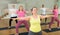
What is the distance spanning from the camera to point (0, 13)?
28.2 feet

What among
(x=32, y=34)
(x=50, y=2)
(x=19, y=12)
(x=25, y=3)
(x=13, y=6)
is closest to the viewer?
(x=32, y=34)

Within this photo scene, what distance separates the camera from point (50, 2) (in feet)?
31.4

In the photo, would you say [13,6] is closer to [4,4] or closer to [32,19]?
[4,4]

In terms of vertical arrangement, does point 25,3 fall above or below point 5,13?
above

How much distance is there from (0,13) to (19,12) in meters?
3.99

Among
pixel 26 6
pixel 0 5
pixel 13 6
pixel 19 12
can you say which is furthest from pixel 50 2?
pixel 19 12

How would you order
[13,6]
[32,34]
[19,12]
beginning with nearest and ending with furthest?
[32,34]
[19,12]
[13,6]

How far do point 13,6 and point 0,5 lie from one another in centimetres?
98

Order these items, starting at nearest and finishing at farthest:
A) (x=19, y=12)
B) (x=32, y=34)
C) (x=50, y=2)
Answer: (x=32, y=34) < (x=19, y=12) < (x=50, y=2)

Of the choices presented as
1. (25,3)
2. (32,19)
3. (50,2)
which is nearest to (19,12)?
(32,19)

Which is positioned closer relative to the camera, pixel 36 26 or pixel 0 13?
pixel 36 26

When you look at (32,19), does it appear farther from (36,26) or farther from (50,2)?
(50,2)

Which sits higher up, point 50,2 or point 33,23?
point 50,2

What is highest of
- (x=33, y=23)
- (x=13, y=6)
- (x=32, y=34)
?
(x=13, y=6)
